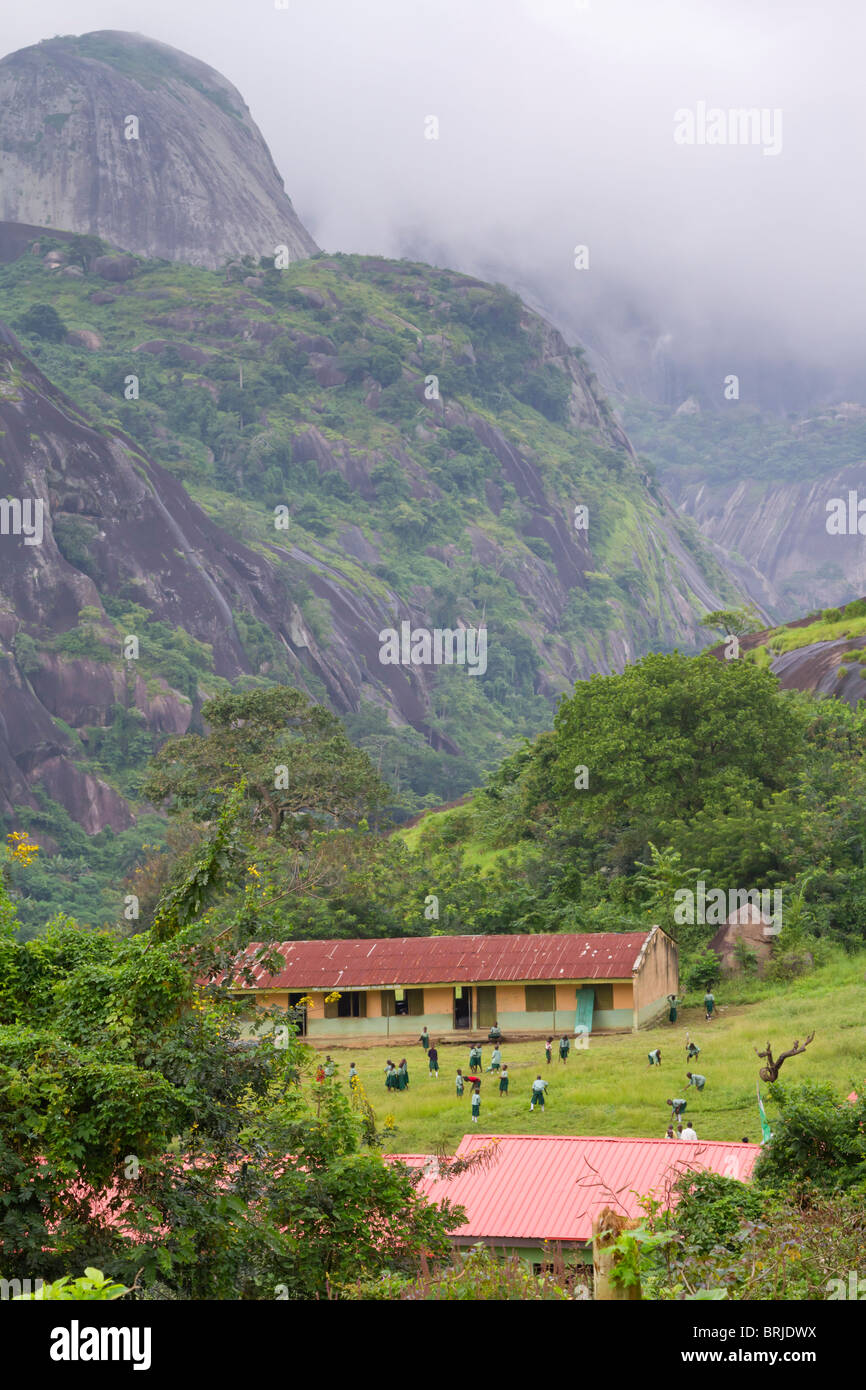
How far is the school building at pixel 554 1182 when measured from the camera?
658 inches

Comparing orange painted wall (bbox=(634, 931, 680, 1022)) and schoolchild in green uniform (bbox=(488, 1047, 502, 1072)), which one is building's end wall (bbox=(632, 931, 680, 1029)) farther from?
schoolchild in green uniform (bbox=(488, 1047, 502, 1072))

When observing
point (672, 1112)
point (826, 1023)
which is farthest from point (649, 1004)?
point (672, 1112)

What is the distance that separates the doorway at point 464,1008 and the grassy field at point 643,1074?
1.03m

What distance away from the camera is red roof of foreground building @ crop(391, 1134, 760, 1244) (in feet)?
55.4

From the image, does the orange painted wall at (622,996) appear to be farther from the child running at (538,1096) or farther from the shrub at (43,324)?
the shrub at (43,324)

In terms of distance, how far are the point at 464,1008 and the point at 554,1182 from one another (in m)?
18.5

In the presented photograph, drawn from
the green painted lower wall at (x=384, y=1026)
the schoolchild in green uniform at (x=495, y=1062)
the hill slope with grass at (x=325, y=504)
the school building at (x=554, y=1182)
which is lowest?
the school building at (x=554, y=1182)

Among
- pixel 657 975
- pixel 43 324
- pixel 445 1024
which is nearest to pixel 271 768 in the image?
pixel 445 1024

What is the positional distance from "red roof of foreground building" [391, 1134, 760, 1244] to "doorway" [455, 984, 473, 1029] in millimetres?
16584

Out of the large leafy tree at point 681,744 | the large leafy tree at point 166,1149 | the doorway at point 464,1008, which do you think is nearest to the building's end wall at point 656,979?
the doorway at point 464,1008

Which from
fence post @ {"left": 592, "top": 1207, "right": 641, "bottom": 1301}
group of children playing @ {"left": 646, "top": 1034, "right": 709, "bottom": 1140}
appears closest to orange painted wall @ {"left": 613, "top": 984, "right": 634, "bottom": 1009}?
group of children playing @ {"left": 646, "top": 1034, "right": 709, "bottom": 1140}

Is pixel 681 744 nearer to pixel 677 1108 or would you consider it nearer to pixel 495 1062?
pixel 495 1062

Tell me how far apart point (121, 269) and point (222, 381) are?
2981cm
